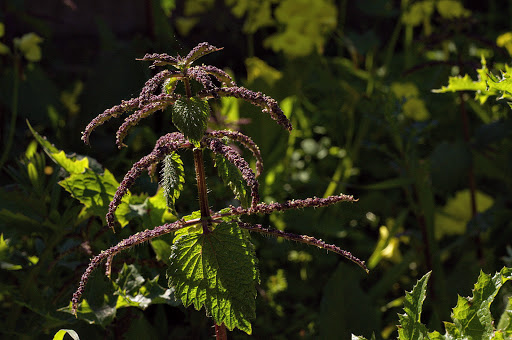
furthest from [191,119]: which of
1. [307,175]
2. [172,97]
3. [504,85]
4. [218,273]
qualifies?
[307,175]

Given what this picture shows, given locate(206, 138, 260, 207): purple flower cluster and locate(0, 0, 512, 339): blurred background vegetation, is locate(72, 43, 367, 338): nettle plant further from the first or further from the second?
locate(0, 0, 512, 339): blurred background vegetation

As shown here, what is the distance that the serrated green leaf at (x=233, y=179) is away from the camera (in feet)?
2.37

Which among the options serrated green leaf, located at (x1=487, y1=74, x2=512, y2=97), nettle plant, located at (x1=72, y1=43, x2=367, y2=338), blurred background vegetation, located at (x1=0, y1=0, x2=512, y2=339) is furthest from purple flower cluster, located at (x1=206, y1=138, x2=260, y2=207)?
serrated green leaf, located at (x1=487, y1=74, x2=512, y2=97)

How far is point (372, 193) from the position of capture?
1.80 m

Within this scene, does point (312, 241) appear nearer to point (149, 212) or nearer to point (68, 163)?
point (149, 212)

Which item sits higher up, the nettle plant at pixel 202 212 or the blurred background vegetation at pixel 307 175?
the nettle plant at pixel 202 212

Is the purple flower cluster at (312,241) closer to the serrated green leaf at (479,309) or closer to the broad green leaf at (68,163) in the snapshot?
the serrated green leaf at (479,309)

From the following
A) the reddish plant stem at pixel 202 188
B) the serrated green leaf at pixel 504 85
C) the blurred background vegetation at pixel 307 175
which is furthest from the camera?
the blurred background vegetation at pixel 307 175

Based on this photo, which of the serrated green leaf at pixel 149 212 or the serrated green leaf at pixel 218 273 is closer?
the serrated green leaf at pixel 218 273

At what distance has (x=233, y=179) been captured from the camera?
0.73 meters

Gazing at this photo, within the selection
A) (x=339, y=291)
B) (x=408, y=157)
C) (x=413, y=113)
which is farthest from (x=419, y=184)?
(x=413, y=113)

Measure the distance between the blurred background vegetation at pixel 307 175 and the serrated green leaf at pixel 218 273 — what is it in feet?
0.47

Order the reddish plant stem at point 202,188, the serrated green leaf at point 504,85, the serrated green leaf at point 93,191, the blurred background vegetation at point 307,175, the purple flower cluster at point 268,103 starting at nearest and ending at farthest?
the purple flower cluster at point 268,103
the reddish plant stem at point 202,188
the serrated green leaf at point 504,85
the serrated green leaf at point 93,191
the blurred background vegetation at point 307,175

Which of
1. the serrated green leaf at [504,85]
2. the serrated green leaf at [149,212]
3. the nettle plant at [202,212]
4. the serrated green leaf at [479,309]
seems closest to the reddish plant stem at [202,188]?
the nettle plant at [202,212]
